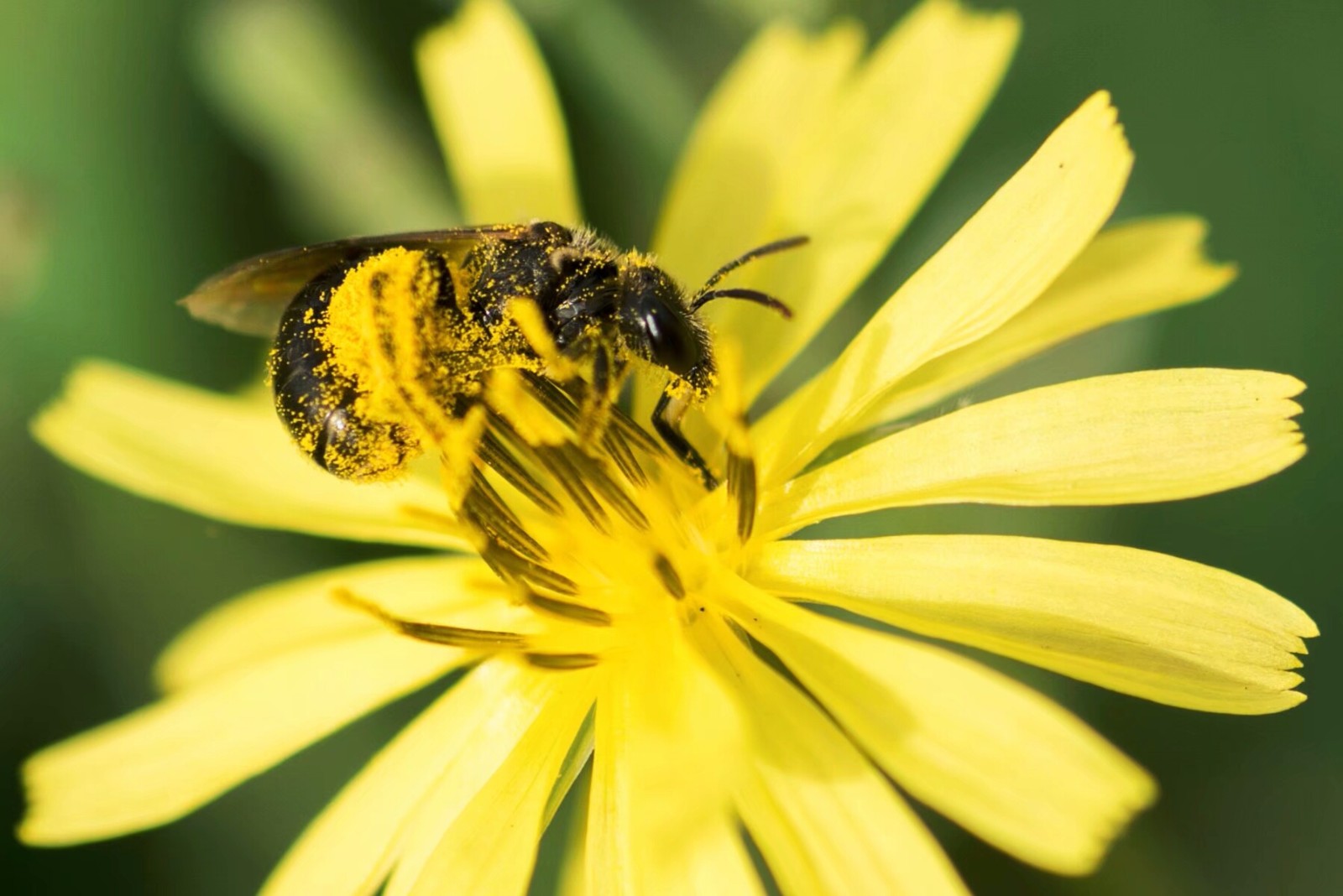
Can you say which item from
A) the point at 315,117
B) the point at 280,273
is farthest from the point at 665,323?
the point at 315,117

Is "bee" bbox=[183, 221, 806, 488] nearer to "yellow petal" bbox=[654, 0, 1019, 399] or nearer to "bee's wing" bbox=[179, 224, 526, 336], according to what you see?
"bee's wing" bbox=[179, 224, 526, 336]

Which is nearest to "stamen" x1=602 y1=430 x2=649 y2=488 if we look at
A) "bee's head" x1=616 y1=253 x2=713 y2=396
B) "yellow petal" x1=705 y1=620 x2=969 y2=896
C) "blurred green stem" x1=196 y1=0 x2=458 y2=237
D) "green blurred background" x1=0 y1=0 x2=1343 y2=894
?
"bee's head" x1=616 y1=253 x2=713 y2=396

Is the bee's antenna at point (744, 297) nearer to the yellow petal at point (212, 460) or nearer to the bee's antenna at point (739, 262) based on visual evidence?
the bee's antenna at point (739, 262)

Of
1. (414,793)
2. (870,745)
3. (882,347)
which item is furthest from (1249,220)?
(414,793)

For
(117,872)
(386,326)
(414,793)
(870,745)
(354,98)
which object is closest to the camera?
(870,745)

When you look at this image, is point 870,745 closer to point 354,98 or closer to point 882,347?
point 882,347
